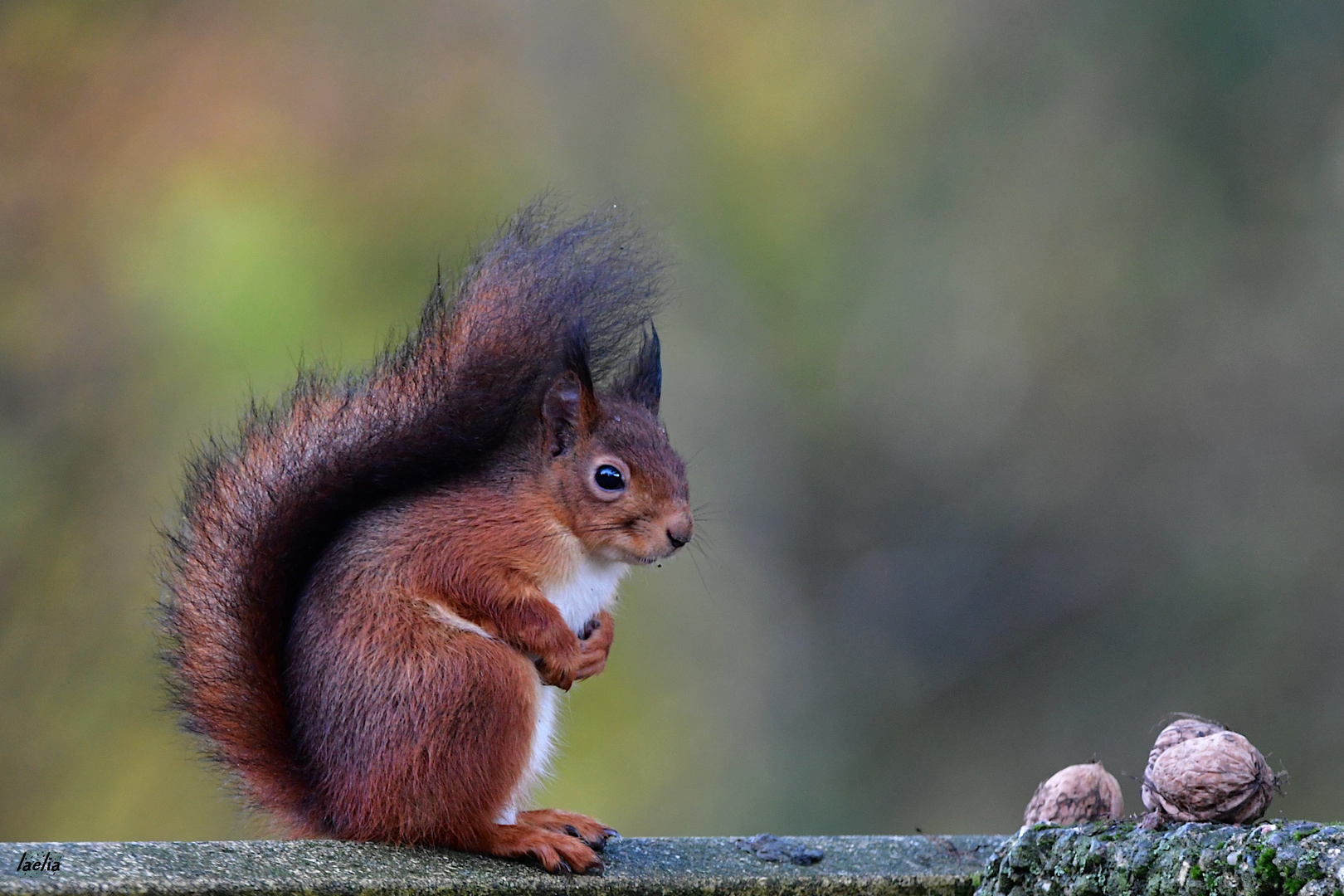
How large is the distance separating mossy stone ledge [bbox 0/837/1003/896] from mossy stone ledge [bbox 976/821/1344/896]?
140mm

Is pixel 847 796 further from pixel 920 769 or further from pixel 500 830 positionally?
pixel 500 830

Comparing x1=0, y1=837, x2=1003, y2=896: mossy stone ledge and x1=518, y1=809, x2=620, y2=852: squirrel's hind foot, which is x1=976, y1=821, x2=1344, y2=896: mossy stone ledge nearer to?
x1=0, y1=837, x2=1003, y2=896: mossy stone ledge

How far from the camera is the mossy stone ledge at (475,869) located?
3.92 feet

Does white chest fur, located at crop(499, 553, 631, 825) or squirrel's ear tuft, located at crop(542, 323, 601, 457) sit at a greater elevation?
squirrel's ear tuft, located at crop(542, 323, 601, 457)

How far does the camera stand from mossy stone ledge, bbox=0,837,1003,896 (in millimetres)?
1196

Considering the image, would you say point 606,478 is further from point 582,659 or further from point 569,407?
point 582,659

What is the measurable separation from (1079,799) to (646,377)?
0.70 m

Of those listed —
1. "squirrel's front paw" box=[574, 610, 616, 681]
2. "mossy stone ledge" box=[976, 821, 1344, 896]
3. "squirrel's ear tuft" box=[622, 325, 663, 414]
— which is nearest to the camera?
"mossy stone ledge" box=[976, 821, 1344, 896]

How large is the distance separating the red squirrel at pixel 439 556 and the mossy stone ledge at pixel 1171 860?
0.43 meters

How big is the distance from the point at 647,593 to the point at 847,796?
0.83 metres

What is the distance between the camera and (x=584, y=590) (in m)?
1.65

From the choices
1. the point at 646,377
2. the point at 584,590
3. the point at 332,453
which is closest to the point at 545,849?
the point at 584,590

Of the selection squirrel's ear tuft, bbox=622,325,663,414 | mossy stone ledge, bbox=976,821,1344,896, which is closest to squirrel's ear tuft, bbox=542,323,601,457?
squirrel's ear tuft, bbox=622,325,663,414

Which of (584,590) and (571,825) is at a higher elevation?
(584,590)
